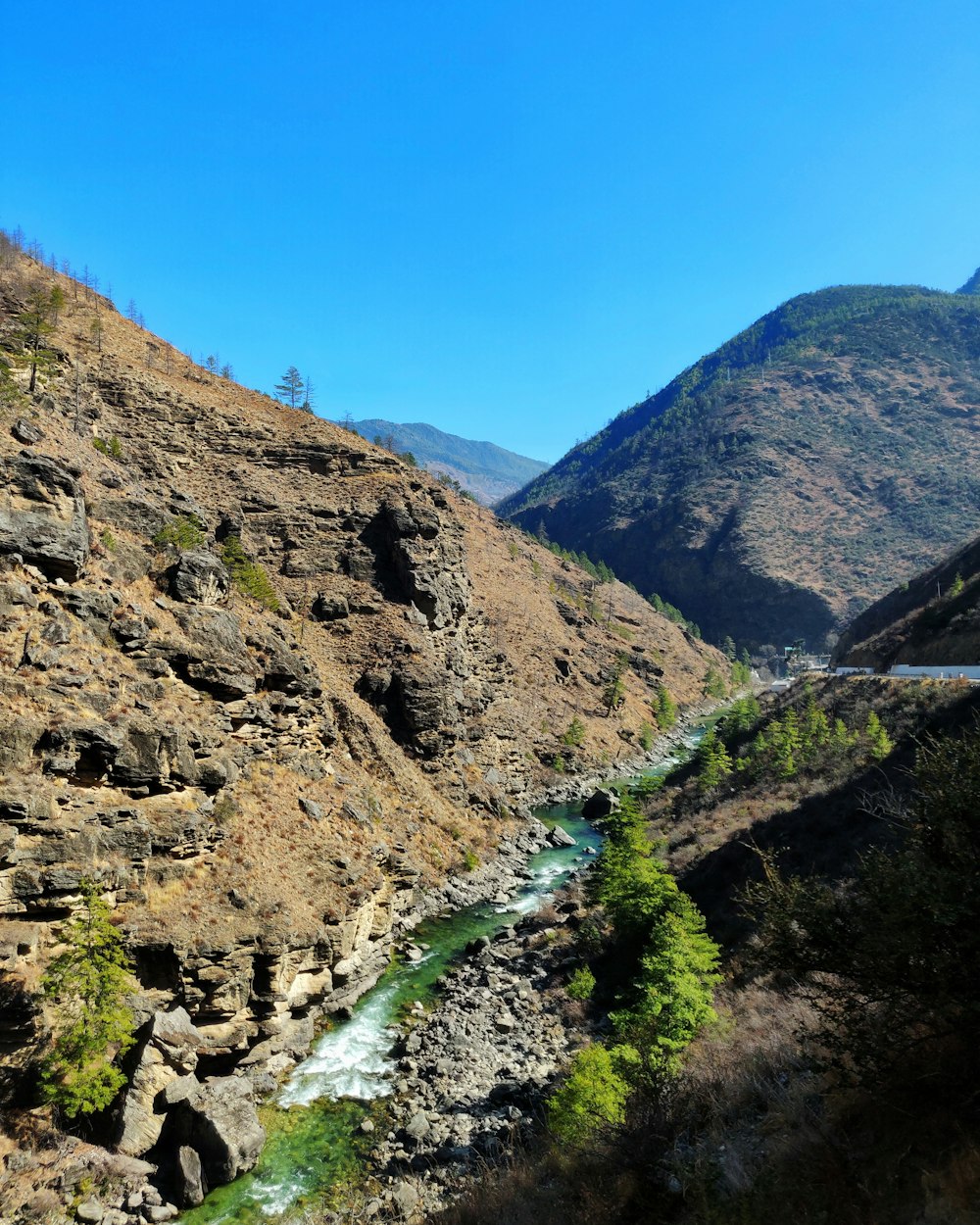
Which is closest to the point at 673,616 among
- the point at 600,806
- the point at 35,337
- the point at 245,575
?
the point at 600,806

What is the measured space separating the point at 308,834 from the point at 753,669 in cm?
16535

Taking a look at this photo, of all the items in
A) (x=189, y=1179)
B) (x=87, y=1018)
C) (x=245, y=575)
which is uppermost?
(x=245, y=575)

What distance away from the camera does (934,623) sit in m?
51.7

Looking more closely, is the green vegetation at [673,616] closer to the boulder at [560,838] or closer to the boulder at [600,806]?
the boulder at [600,806]

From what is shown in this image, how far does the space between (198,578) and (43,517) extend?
8.10 m

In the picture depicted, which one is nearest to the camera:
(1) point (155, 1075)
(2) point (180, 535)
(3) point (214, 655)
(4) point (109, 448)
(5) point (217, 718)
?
(1) point (155, 1075)

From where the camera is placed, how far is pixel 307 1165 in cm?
1798

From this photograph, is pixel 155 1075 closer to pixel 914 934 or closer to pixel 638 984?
pixel 638 984

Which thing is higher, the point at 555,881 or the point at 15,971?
the point at 15,971

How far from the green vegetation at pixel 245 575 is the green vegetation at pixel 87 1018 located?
23684 millimetres

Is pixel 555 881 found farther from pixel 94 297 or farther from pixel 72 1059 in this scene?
pixel 94 297

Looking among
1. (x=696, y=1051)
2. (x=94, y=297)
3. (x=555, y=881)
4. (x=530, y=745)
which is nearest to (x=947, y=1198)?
(x=696, y=1051)

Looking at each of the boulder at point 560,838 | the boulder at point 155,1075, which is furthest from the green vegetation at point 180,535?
the boulder at point 560,838

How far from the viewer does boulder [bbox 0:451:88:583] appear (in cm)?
2331
